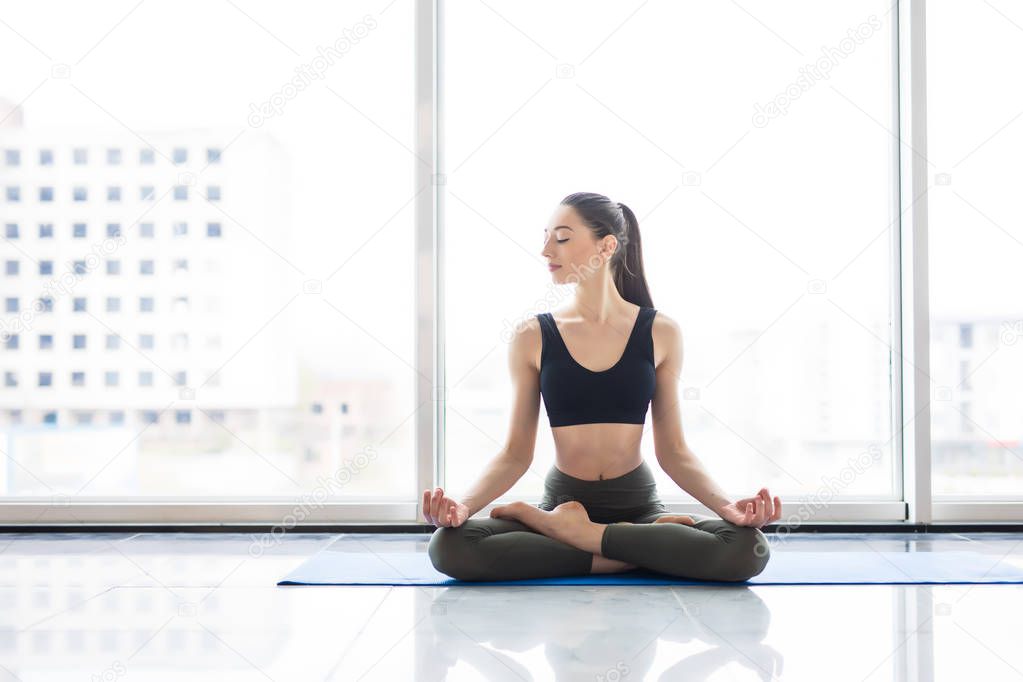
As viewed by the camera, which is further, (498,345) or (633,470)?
(498,345)

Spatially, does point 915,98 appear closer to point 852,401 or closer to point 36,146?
point 852,401

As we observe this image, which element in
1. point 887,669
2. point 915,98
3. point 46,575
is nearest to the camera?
point 887,669

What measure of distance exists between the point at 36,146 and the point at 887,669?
3.00 metres

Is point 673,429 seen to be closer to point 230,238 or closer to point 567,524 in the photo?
point 567,524

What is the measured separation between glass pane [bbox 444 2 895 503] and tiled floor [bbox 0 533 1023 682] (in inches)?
37.8

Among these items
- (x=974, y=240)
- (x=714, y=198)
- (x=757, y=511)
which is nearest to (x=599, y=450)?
(x=757, y=511)

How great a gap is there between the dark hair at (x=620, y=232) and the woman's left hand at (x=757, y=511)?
0.66 m

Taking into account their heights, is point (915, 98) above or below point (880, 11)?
below

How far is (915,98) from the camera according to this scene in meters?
2.78

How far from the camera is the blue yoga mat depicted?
1.99 meters

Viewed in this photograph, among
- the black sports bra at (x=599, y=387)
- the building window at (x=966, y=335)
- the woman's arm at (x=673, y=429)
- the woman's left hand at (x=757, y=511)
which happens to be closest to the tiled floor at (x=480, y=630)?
the woman's left hand at (x=757, y=511)

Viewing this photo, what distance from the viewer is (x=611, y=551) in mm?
1985

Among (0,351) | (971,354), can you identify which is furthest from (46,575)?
(971,354)

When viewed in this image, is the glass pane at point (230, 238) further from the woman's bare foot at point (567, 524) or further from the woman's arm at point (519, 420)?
the woman's bare foot at point (567, 524)
